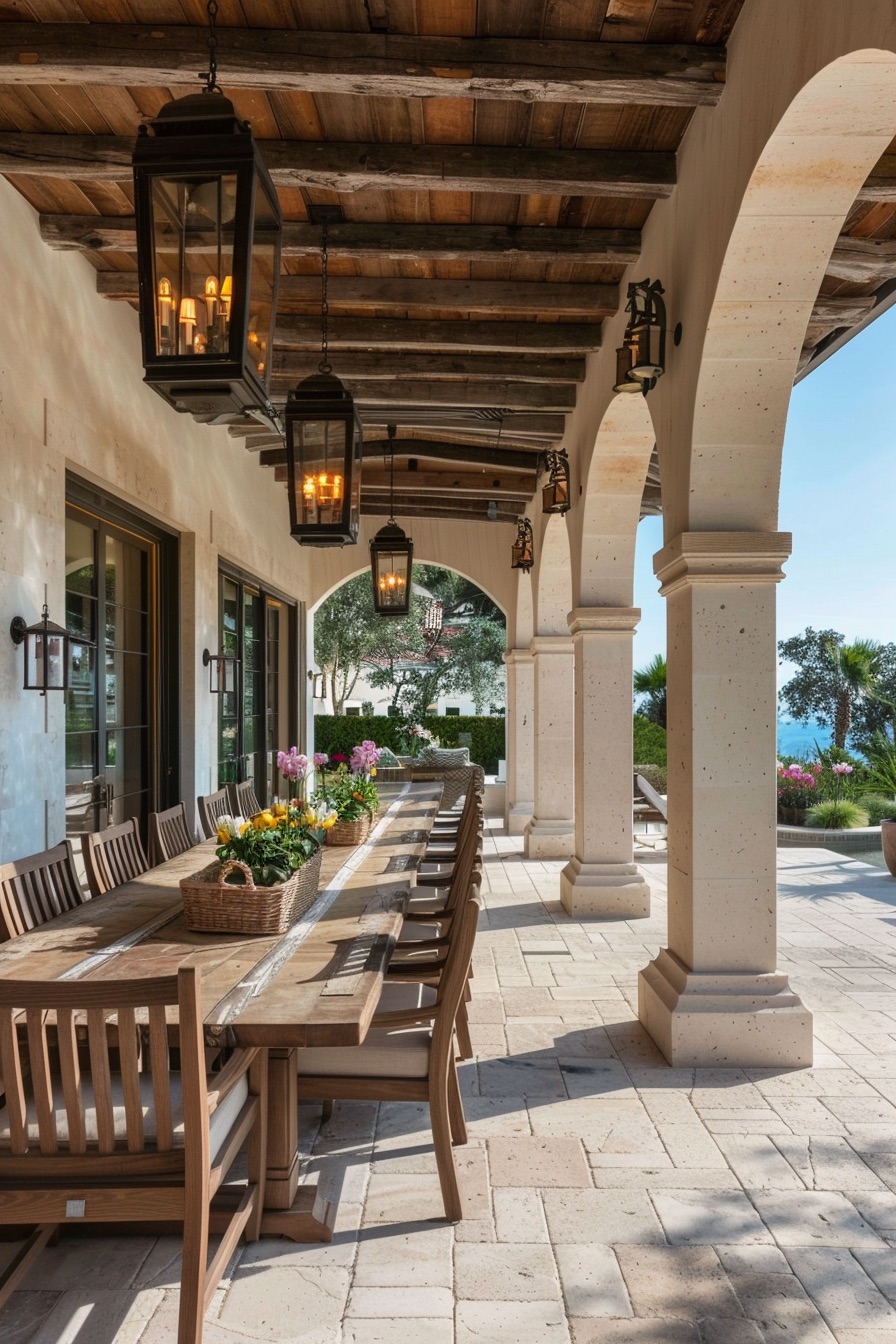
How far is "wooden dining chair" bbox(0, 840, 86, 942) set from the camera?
9.58 feet

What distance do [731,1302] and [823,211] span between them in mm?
2962

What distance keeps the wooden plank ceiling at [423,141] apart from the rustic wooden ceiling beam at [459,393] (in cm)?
98

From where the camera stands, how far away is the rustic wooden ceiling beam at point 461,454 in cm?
894

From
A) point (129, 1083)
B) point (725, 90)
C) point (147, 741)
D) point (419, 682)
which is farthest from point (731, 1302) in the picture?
point (419, 682)

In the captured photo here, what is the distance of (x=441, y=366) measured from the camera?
639 cm

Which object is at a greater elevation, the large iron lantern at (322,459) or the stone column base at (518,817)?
the large iron lantern at (322,459)

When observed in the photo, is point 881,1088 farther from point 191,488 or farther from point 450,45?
point 191,488

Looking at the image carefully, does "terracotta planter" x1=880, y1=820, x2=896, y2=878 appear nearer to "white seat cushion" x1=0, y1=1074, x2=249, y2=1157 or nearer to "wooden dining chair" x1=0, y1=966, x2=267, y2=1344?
"white seat cushion" x1=0, y1=1074, x2=249, y2=1157

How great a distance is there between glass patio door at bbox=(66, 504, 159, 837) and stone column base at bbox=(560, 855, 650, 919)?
2718mm

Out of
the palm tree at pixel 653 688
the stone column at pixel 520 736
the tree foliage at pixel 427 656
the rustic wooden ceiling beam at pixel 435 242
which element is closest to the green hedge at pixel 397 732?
the tree foliage at pixel 427 656

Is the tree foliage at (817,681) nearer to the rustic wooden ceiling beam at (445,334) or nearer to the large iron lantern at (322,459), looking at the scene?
the rustic wooden ceiling beam at (445,334)

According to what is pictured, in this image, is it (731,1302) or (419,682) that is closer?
(731,1302)

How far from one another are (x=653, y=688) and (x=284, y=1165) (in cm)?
1414

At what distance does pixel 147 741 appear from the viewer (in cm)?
627
